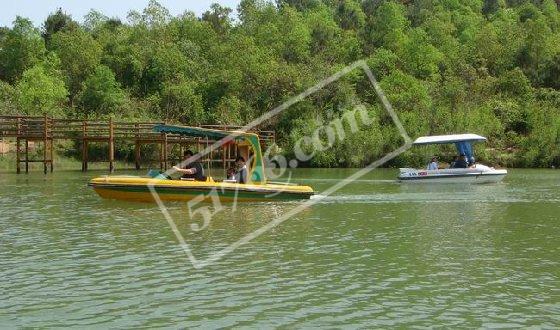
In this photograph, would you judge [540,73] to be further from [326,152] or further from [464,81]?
[326,152]

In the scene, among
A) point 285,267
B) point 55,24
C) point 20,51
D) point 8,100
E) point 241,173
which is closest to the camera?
point 285,267

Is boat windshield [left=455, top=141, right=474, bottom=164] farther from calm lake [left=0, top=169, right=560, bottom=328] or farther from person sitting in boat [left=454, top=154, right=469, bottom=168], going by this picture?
calm lake [left=0, top=169, right=560, bottom=328]

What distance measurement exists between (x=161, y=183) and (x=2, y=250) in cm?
902

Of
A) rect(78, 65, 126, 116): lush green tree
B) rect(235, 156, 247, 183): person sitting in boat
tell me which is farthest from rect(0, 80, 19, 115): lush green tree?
rect(235, 156, 247, 183): person sitting in boat

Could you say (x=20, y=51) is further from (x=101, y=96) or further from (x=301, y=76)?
(x=301, y=76)

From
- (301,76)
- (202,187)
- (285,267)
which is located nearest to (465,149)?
(202,187)

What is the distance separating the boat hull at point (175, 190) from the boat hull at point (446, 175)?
1338 centimetres

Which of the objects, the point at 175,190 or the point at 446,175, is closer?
the point at 175,190

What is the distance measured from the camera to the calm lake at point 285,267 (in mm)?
10781

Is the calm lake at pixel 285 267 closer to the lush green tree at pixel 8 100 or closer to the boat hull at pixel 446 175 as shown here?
the boat hull at pixel 446 175

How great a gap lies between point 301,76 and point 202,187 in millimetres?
44230

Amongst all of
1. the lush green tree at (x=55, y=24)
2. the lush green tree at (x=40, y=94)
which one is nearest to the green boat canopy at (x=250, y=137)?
the lush green tree at (x=40, y=94)

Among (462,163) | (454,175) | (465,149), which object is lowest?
(454,175)

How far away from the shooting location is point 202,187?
2467cm
